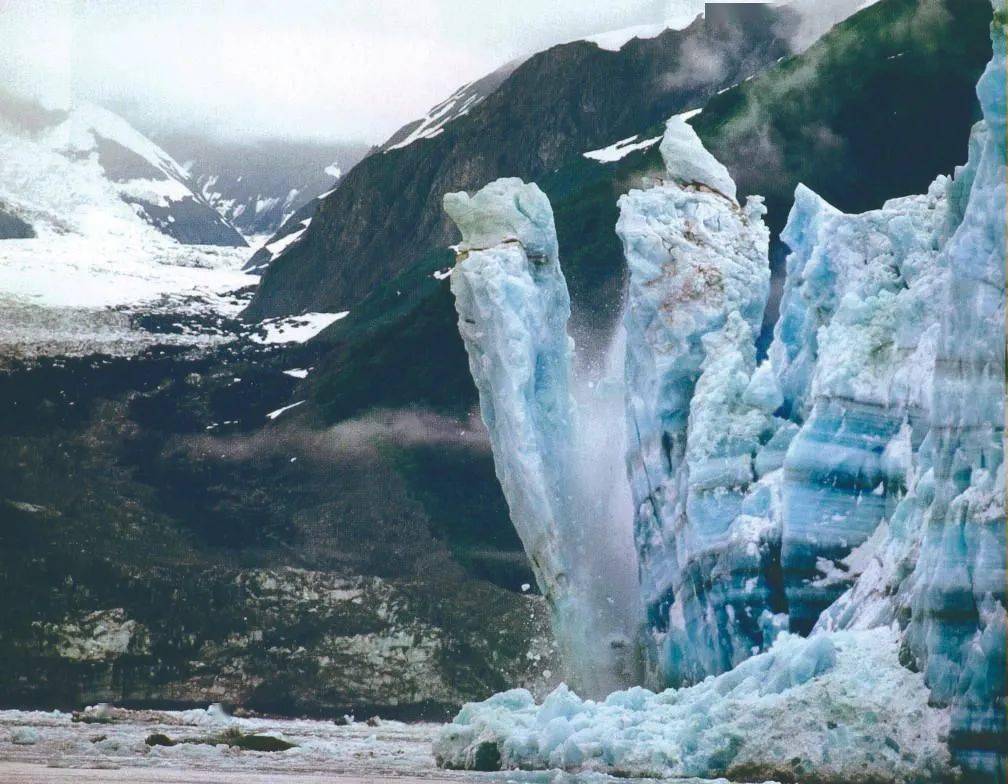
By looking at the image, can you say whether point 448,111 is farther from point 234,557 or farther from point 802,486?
point 802,486

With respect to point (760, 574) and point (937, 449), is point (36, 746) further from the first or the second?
point (937, 449)

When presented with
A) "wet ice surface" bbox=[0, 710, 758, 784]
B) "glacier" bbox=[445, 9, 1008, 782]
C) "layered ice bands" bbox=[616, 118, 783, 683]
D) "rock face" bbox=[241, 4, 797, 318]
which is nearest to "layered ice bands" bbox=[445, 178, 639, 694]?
"glacier" bbox=[445, 9, 1008, 782]

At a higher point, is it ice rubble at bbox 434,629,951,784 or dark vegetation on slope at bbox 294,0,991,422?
dark vegetation on slope at bbox 294,0,991,422

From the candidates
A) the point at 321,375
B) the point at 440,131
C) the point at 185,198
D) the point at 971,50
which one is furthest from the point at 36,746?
the point at 185,198

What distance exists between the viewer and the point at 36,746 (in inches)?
1457

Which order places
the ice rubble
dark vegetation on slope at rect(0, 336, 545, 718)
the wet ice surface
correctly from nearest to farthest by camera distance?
1. the ice rubble
2. the wet ice surface
3. dark vegetation on slope at rect(0, 336, 545, 718)

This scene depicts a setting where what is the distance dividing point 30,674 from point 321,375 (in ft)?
→ 98.7

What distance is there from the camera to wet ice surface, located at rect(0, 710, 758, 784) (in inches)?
1123

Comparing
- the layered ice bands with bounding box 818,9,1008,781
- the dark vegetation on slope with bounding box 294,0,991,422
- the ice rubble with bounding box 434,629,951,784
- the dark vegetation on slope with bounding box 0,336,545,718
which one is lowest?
the dark vegetation on slope with bounding box 0,336,545,718

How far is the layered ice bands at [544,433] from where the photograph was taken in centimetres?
4169

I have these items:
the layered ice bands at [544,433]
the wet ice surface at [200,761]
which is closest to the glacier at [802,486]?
the layered ice bands at [544,433]

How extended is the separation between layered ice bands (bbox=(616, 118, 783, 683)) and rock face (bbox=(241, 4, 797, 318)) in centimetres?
5343

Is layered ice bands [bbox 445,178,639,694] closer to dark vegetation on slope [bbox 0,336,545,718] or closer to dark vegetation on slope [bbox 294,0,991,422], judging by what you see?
dark vegetation on slope [bbox 294,0,991,422]

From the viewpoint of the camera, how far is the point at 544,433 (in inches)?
1674
